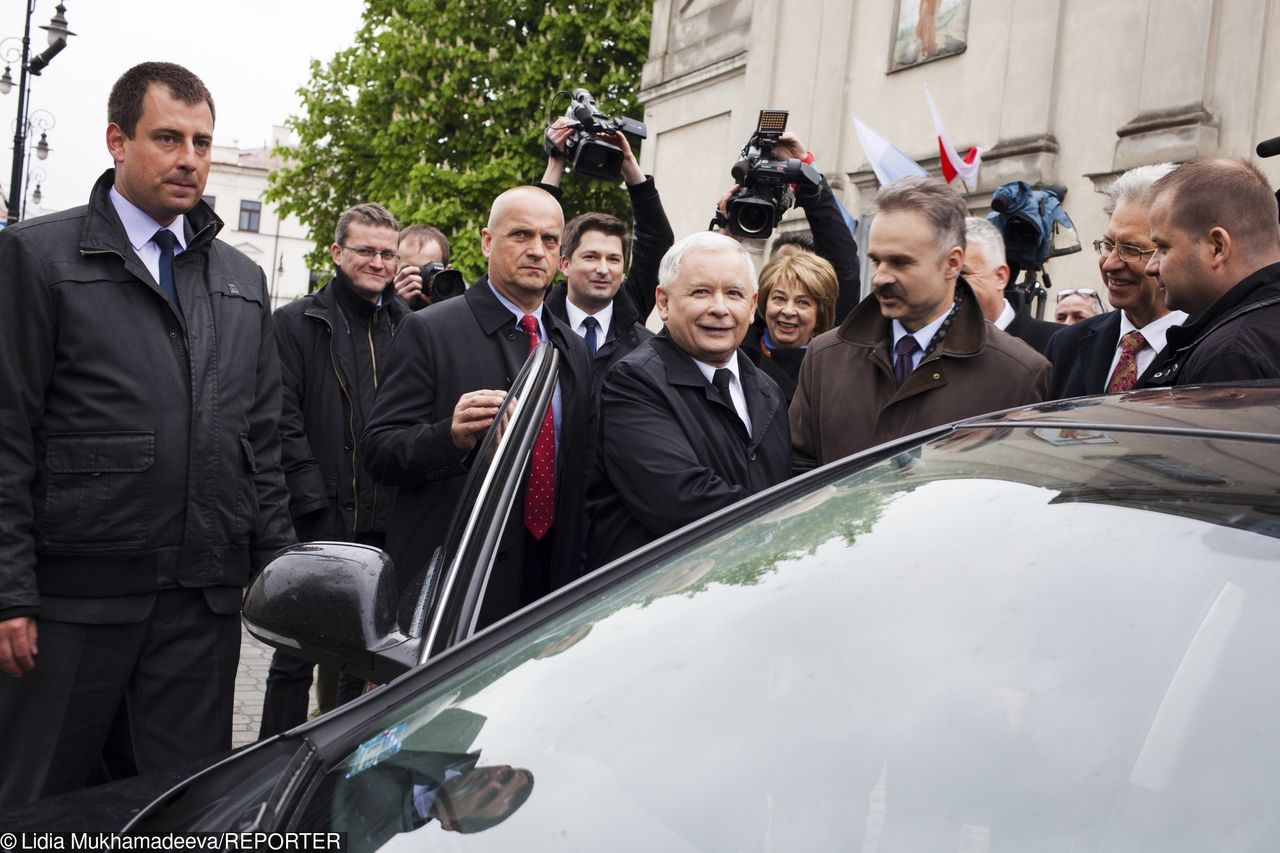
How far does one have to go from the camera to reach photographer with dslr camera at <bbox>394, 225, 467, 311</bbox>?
5762 millimetres

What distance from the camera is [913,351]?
3.75m

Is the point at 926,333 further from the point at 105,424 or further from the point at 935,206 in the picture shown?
the point at 105,424

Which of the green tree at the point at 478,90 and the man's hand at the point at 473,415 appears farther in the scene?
the green tree at the point at 478,90

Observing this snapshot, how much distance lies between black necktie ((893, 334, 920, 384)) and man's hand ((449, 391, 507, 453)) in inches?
44.4

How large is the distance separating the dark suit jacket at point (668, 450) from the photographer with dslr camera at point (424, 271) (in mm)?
1935

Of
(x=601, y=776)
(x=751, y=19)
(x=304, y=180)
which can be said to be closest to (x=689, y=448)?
(x=601, y=776)

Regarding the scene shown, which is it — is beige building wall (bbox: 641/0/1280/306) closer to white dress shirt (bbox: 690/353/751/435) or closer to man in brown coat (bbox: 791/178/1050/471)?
man in brown coat (bbox: 791/178/1050/471)

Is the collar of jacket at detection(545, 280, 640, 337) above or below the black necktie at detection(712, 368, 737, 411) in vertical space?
above

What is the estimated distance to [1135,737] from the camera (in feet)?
4.62

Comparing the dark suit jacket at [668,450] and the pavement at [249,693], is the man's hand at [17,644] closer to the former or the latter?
the dark suit jacket at [668,450]

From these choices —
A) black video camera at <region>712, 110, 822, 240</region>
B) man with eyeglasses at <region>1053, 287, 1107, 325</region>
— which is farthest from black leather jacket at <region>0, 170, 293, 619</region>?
man with eyeglasses at <region>1053, 287, 1107, 325</region>

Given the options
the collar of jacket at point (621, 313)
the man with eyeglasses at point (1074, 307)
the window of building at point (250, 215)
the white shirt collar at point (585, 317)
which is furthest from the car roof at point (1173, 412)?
the window of building at point (250, 215)

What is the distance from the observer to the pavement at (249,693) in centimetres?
577

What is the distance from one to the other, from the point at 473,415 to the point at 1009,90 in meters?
11.4
